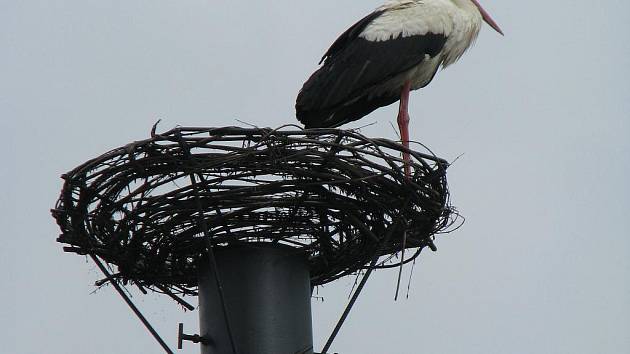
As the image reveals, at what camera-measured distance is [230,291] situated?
6770 millimetres

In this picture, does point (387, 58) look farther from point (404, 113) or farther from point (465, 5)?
point (465, 5)

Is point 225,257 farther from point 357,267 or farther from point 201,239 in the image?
point 357,267

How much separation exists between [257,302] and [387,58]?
7.82 ft

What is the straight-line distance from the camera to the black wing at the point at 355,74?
26.3ft

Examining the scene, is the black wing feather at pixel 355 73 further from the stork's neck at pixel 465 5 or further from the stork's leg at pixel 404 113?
the stork's neck at pixel 465 5

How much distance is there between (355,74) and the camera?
821 cm

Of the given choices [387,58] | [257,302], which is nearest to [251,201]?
[257,302]

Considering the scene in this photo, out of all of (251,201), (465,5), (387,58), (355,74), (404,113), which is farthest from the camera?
(465,5)

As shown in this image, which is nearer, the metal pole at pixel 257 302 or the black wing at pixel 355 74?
the metal pole at pixel 257 302

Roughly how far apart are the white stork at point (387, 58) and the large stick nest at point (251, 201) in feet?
4.58

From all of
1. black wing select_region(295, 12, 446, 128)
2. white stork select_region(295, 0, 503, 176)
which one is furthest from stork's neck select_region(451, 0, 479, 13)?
black wing select_region(295, 12, 446, 128)

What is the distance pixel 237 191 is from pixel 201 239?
57 cm

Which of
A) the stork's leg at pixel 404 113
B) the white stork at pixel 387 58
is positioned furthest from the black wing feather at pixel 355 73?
the stork's leg at pixel 404 113

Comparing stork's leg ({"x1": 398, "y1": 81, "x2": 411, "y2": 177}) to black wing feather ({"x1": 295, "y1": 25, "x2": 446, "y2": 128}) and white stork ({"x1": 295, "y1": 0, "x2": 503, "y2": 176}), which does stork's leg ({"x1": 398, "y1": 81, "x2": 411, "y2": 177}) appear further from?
black wing feather ({"x1": 295, "y1": 25, "x2": 446, "y2": 128})
